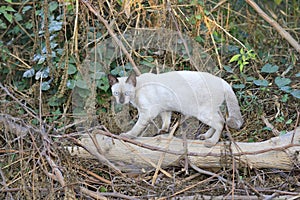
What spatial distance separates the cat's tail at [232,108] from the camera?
11.2ft

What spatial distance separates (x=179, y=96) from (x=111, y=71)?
968mm

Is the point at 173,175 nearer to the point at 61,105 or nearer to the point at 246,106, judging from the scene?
the point at 246,106

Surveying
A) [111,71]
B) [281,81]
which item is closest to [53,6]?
[111,71]

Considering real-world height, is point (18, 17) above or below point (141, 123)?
above

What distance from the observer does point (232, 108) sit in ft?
11.2

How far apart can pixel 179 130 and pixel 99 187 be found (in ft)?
2.14

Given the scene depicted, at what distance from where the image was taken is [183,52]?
4.15m

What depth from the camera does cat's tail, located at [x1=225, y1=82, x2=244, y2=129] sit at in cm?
340

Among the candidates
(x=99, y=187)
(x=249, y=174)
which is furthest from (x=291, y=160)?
(x=99, y=187)

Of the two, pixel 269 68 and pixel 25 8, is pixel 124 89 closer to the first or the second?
pixel 269 68

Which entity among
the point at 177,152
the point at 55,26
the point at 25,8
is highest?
the point at 25,8

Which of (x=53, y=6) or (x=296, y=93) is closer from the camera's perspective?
(x=296, y=93)

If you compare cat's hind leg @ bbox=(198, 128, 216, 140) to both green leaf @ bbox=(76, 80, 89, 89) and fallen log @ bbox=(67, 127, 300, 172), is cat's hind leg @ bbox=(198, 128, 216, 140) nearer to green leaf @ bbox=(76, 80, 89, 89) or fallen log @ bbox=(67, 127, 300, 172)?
fallen log @ bbox=(67, 127, 300, 172)

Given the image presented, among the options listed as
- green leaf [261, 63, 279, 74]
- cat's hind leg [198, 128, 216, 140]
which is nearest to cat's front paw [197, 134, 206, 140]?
cat's hind leg [198, 128, 216, 140]
